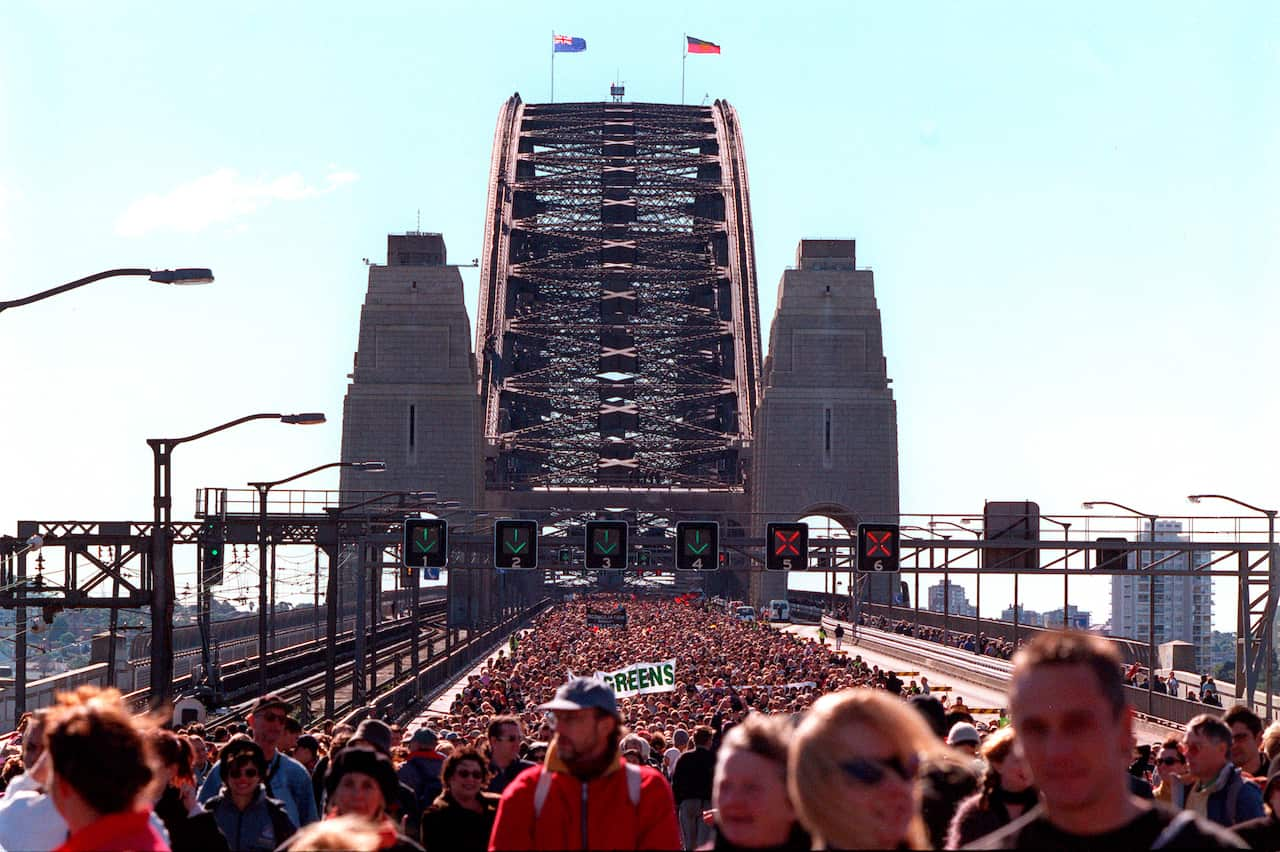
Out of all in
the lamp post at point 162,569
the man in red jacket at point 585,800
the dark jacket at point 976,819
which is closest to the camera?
the man in red jacket at point 585,800

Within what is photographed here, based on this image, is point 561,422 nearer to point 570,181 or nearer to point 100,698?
point 570,181

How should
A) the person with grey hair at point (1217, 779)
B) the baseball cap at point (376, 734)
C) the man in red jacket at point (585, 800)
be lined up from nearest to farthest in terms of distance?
the man in red jacket at point (585, 800), the person with grey hair at point (1217, 779), the baseball cap at point (376, 734)

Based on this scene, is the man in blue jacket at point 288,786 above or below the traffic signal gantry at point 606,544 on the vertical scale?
above

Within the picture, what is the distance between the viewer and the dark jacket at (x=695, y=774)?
14594mm

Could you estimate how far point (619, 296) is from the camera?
473 feet

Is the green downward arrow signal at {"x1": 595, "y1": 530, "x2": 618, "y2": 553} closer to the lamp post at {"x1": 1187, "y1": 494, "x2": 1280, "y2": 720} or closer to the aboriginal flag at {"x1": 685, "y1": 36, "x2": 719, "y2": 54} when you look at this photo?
the lamp post at {"x1": 1187, "y1": 494, "x2": 1280, "y2": 720}

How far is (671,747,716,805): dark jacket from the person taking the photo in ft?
47.9

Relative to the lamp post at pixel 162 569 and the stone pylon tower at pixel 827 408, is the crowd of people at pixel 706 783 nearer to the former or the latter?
the lamp post at pixel 162 569

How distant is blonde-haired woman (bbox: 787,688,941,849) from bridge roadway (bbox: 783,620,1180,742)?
3217cm

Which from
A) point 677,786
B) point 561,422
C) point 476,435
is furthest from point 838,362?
point 677,786

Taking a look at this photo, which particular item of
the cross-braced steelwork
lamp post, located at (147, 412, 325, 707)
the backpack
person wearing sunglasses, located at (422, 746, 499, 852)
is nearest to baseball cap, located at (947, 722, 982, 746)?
person wearing sunglasses, located at (422, 746, 499, 852)

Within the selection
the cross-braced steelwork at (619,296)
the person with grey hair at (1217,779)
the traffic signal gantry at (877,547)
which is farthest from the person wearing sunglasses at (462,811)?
the cross-braced steelwork at (619,296)

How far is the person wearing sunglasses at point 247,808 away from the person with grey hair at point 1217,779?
4.57 metres

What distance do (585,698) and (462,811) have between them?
10.1ft
